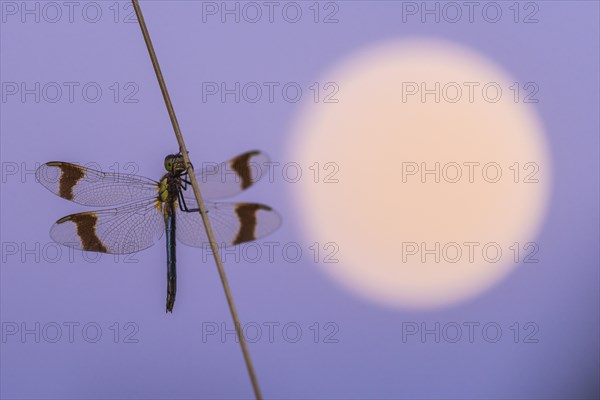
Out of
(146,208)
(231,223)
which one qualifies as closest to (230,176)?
(231,223)

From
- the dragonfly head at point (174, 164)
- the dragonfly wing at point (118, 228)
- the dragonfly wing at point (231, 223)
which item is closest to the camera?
the dragonfly wing at point (231, 223)

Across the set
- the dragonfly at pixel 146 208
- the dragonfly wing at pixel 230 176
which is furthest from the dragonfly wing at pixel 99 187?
the dragonfly wing at pixel 230 176

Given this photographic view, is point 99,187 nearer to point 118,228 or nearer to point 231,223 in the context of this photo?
point 118,228

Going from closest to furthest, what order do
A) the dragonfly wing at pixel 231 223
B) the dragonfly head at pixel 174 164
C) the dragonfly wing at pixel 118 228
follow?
the dragonfly wing at pixel 231 223 → the dragonfly head at pixel 174 164 → the dragonfly wing at pixel 118 228

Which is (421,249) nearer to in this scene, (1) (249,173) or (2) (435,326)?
(2) (435,326)

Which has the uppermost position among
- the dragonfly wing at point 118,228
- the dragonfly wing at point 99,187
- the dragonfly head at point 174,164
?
the dragonfly head at point 174,164

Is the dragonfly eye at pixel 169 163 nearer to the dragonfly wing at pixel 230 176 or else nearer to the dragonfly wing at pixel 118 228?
the dragonfly wing at pixel 230 176
